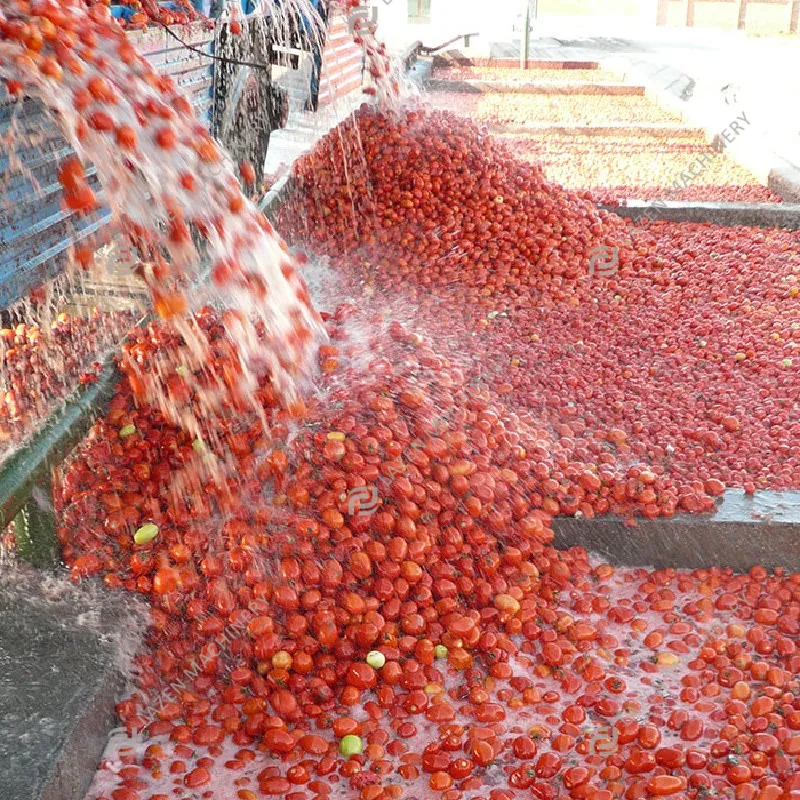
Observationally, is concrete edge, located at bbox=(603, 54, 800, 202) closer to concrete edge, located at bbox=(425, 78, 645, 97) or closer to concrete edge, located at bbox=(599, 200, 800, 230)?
concrete edge, located at bbox=(425, 78, 645, 97)

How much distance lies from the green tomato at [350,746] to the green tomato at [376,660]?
230mm

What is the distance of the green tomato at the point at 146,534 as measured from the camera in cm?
255

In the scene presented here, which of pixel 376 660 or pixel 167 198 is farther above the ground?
pixel 167 198

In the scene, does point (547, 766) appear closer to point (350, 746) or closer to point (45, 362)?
point (350, 746)

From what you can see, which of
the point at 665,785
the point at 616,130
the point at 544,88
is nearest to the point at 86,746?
the point at 665,785

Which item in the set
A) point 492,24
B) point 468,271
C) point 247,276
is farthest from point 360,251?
point 492,24

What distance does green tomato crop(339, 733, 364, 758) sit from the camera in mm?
2186

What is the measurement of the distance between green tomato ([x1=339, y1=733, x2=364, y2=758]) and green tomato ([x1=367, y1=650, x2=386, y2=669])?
230 mm

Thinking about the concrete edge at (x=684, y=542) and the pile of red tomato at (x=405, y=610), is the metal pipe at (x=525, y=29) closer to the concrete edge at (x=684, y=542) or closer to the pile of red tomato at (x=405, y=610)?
the pile of red tomato at (x=405, y=610)

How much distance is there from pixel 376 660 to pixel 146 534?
0.80 metres

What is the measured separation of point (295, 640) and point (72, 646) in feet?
1.99

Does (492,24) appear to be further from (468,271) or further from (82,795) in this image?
(82,795)

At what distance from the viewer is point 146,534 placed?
2.55m

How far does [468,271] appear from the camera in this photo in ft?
16.5
